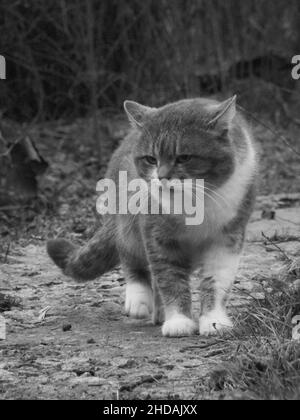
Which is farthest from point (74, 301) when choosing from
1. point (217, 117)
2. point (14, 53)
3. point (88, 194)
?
point (14, 53)

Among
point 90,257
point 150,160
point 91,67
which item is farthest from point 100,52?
point 150,160

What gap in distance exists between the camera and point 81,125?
10.8 metres

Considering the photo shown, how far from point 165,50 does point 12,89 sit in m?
1.94

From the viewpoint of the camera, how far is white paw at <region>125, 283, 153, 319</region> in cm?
502

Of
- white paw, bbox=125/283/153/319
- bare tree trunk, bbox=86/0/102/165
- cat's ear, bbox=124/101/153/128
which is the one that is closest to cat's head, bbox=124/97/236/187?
cat's ear, bbox=124/101/153/128

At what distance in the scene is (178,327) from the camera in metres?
4.46

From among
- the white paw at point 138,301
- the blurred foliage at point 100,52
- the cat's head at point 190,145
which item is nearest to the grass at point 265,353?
the cat's head at point 190,145

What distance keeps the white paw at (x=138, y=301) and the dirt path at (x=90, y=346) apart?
7 centimetres

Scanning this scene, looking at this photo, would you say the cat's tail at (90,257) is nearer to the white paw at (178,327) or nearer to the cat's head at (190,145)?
the cat's head at (190,145)

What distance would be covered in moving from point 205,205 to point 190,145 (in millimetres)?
324

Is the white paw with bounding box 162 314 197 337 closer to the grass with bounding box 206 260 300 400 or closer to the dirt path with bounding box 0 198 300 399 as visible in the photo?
the dirt path with bounding box 0 198 300 399

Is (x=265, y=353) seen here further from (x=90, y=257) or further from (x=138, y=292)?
(x=90, y=257)

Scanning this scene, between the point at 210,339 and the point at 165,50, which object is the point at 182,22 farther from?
the point at 210,339

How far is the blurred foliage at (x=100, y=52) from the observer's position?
9977 mm
